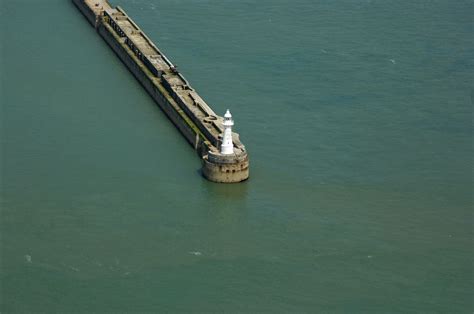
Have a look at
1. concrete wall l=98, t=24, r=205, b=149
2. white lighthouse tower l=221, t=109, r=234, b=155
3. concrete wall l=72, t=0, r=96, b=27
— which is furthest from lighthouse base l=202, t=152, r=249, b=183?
concrete wall l=72, t=0, r=96, b=27

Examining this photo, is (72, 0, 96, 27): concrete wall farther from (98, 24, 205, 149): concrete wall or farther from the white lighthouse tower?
the white lighthouse tower

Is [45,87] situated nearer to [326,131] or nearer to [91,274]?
[326,131]

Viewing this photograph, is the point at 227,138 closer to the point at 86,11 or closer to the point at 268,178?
the point at 268,178

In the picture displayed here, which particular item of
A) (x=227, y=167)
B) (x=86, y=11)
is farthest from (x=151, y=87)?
(x=86, y=11)

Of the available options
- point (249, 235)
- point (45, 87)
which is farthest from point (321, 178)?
point (45, 87)

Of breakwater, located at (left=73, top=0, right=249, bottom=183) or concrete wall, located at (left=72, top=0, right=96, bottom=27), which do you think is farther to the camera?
concrete wall, located at (left=72, top=0, right=96, bottom=27)

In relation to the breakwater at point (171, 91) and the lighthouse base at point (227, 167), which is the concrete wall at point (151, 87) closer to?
the breakwater at point (171, 91)

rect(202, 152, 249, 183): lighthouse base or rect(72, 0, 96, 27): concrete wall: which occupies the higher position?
rect(72, 0, 96, 27): concrete wall
